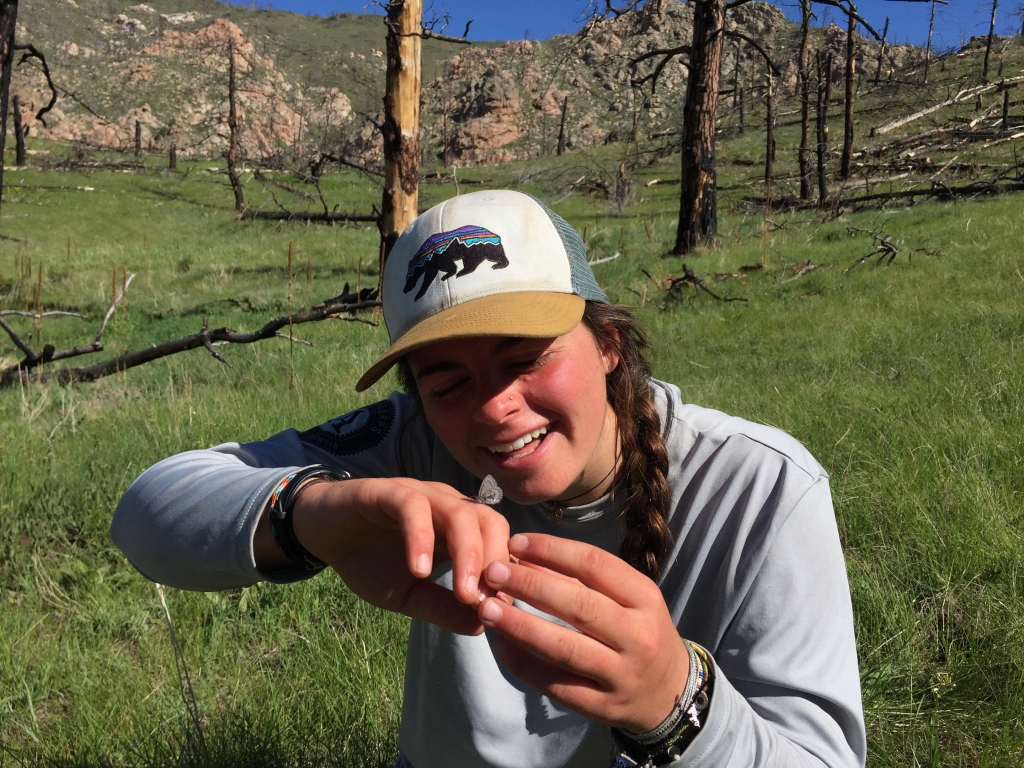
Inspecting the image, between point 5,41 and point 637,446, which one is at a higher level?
point 5,41

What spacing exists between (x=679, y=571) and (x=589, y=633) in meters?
0.65

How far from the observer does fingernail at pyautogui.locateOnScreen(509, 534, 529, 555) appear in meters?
0.98

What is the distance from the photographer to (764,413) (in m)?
4.24

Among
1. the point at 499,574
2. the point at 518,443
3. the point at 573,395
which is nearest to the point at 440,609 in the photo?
the point at 499,574

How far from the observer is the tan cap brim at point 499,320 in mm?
1400

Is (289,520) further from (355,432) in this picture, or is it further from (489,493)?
(355,432)

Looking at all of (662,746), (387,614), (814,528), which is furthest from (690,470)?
(387,614)

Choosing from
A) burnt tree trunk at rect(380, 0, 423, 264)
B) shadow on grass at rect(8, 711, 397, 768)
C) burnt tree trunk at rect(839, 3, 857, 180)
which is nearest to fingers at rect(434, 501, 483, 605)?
shadow on grass at rect(8, 711, 397, 768)

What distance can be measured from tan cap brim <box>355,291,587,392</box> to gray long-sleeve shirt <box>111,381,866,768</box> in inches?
13.5

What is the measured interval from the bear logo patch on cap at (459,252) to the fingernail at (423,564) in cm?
68

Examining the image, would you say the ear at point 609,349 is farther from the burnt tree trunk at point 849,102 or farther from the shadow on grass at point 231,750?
the burnt tree trunk at point 849,102

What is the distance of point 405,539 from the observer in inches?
41.1

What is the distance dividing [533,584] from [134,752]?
5.85ft

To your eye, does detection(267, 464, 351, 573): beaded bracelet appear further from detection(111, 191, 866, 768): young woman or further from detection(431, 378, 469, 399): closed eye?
detection(431, 378, 469, 399): closed eye
